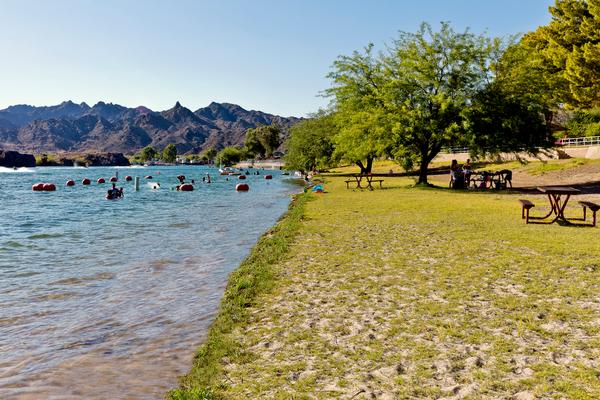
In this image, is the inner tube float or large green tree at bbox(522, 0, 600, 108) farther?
the inner tube float

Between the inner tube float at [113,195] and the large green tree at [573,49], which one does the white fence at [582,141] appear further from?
the inner tube float at [113,195]

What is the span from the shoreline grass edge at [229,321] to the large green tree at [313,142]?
54.3 m

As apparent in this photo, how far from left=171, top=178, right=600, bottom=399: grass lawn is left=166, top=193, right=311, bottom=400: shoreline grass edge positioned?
39mm

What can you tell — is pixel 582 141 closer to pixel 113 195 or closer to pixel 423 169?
pixel 423 169

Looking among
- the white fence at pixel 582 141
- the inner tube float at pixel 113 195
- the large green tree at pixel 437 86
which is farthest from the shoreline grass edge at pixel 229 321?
the white fence at pixel 582 141

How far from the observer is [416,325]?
7.27m

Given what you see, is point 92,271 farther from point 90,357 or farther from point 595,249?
point 595,249

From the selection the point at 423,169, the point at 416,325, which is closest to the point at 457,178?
the point at 423,169

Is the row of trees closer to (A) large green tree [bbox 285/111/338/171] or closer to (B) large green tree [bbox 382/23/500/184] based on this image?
(B) large green tree [bbox 382/23/500/184]

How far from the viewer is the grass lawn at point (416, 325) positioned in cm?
539

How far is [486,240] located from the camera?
14469mm

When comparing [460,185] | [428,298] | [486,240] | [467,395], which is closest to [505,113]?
[460,185]

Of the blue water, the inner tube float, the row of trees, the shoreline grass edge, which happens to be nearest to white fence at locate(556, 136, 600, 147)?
the row of trees

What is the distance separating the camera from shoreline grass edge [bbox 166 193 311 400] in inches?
221
